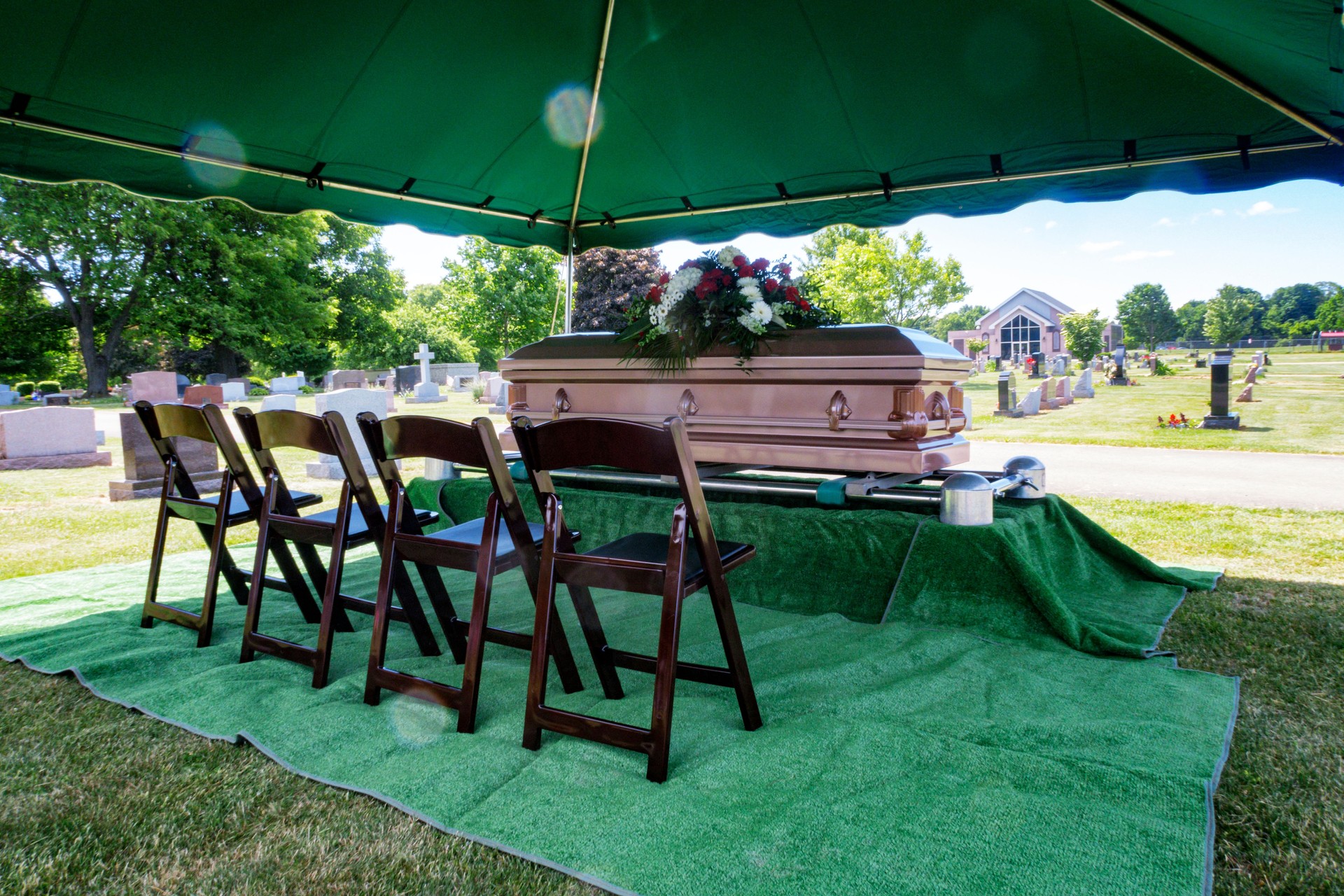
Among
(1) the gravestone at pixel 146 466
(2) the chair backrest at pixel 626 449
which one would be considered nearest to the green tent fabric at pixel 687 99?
(2) the chair backrest at pixel 626 449

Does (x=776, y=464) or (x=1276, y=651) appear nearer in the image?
(x=1276, y=651)

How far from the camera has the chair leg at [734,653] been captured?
2068 millimetres

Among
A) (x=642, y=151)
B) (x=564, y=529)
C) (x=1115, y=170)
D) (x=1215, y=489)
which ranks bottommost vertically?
(x=1215, y=489)

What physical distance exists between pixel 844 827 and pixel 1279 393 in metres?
21.6

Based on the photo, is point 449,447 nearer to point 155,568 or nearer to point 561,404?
point 561,404

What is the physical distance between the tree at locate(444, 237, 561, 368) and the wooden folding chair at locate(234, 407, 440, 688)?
30.3 m

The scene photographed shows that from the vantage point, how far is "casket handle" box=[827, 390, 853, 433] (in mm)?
3133

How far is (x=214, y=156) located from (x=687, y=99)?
8.28 feet

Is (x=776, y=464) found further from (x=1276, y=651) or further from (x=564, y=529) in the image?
(x=1276, y=651)

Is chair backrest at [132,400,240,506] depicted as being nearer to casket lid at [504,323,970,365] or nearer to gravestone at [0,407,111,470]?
casket lid at [504,323,970,365]

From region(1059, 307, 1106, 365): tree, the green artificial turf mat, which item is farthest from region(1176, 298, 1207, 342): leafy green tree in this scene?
the green artificial turf mat

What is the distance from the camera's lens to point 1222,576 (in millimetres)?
3750

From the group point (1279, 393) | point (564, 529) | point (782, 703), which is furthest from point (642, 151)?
point (1279, 393)

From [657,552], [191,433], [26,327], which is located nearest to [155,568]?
[191,433]
